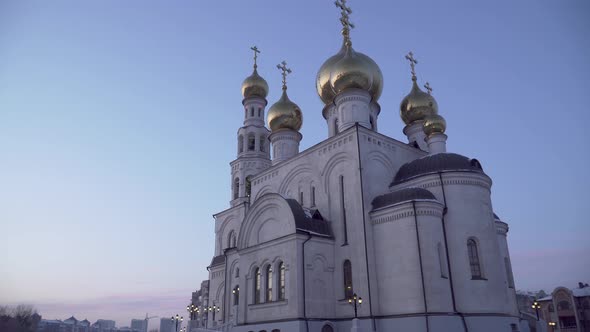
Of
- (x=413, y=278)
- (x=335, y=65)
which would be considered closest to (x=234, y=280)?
(x=413, y=278)

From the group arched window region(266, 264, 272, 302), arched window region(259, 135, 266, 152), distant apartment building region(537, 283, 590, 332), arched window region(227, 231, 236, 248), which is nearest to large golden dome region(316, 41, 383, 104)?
arched window region(259, 135, 266, 152)

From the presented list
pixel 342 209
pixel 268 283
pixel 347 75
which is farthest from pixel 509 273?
pixel 347 75

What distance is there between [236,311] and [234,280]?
3708 millimetres

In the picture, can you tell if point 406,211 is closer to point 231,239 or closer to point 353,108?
point 353,108

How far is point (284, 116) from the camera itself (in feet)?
94.3

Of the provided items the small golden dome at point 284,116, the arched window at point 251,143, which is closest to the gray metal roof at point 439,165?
the small golden dome at point 284,116

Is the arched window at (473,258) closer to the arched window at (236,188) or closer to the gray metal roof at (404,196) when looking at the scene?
the gray metal roof at (404,196)

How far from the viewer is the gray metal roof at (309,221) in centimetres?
1978

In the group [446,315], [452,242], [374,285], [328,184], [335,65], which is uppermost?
[335,65]

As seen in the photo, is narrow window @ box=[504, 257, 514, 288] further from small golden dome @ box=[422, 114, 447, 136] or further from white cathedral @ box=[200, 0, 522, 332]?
small golden dome @ box=[422, 114, 447, 136]

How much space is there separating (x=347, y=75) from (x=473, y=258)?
36.7ft

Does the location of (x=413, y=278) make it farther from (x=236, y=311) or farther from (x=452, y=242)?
(x=236, y=311)

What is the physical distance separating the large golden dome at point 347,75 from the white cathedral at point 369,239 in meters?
0.08

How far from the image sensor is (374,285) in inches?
730
